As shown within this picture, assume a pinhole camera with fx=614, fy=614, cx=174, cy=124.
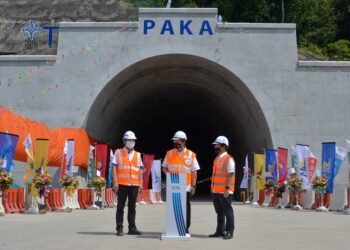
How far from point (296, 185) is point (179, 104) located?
19124 mm

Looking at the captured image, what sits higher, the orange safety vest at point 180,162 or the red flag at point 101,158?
the red flag at point 101,158

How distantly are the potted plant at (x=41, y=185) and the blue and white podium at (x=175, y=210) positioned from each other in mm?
9006

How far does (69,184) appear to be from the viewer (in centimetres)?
2203

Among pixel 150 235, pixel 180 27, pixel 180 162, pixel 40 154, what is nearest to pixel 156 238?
pixel 150 235

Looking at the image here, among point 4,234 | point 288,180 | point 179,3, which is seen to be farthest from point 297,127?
point 179,3

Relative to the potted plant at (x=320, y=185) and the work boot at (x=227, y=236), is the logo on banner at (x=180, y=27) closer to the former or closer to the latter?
the potted plant at (x=320, y=185)

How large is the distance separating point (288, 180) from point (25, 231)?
1556 cm

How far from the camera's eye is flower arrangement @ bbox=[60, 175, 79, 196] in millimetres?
22016

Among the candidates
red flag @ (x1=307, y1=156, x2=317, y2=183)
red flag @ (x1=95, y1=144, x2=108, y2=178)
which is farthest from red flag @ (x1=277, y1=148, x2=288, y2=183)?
red flag @ (x1=95, y1=144, x2=108, y2=178)

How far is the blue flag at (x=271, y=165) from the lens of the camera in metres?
27.6

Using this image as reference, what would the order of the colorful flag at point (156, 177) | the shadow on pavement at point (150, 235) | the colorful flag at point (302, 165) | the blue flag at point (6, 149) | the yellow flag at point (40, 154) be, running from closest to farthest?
the shadow on pavement at point (150, 235)
the blue flag at point (6, 149)
the yellow flag at point (40, 154)
the colorful flag at point (302, 165)
the colorful flag at point (156, 177)

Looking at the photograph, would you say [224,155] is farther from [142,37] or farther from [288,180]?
[142,37]

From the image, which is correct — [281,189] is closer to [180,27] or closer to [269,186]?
[269,186]

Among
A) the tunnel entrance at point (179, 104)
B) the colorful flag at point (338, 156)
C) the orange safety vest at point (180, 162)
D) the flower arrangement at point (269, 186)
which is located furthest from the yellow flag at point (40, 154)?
the flower arrangement at point (269, 186)
